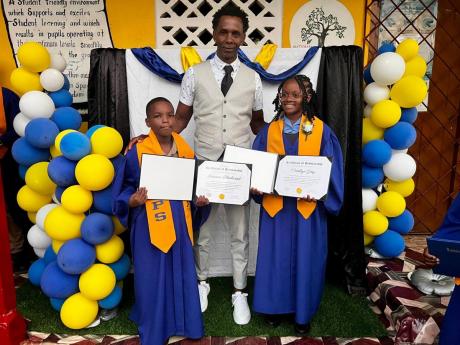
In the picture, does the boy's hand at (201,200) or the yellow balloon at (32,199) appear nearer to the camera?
the boy's hand at (201,200)

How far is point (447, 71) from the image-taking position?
4121mm

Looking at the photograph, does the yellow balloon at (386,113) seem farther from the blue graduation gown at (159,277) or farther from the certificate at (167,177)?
the blue graduation gown at (159,277)

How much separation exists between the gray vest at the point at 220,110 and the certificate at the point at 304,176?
1.62 ft

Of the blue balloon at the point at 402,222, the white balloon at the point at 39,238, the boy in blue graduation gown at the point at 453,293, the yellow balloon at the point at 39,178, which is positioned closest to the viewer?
the boy in blue graduation gown at the point at 453,293

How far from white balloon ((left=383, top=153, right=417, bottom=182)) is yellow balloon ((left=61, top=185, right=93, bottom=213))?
2325 mm

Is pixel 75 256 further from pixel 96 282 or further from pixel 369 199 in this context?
pixel 369 199

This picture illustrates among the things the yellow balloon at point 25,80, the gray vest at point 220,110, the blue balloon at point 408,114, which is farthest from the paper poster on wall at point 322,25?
the yellow balloon at point 25,80

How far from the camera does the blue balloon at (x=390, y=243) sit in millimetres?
3297

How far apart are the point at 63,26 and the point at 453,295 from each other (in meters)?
3.69

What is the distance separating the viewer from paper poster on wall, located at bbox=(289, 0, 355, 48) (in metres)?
3.64

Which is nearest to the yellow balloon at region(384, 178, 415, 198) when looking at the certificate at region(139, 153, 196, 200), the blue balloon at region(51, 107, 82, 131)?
the certificate at region(139, 153, 196, 200)

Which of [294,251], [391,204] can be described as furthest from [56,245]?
[391,204]

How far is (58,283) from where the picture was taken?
2611mm

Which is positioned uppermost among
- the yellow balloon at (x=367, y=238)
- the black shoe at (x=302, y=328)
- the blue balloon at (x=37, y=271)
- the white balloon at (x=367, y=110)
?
the white balloon at (x=367, y=110)
